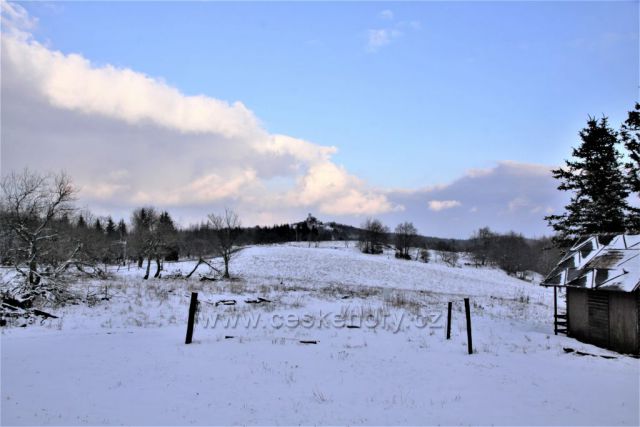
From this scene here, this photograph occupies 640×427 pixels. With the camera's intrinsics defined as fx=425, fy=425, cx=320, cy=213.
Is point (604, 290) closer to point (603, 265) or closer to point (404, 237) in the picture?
point (603, 265)

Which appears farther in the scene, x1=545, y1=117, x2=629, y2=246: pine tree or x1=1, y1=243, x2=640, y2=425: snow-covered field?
x1=545, y1=117, x2=629, y2=246: pine tree

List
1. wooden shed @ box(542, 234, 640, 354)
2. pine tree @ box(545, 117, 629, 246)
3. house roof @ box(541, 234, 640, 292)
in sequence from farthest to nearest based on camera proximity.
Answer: pine tree @ box(545, 117, 629, 246)
house roof @ box(541, 234, 640, 292)
wooden shed @ box(542, 234, 640, 354)

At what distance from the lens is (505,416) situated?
794 cm

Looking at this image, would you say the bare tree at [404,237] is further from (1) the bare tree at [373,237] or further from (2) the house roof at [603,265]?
(2) the house roof at [603,265]

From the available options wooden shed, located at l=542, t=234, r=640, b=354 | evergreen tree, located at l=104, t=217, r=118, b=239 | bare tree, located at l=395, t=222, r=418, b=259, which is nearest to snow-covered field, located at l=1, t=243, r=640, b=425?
wooden shed, located at l=542, t=234, r=640, b=354

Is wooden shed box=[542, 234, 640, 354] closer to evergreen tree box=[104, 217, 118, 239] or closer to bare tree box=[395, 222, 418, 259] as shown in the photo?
bare tree box=[395, 222, 418, 259]

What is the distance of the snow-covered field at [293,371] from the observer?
7.87 meters

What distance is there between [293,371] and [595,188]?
2481 cm

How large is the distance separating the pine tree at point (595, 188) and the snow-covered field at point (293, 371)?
10429mm

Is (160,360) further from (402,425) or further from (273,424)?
(402,425)

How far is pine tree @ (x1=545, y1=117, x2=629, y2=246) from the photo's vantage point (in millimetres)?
25953

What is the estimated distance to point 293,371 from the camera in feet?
34.7

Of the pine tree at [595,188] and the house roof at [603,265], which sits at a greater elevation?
the pine tree at [595,188]

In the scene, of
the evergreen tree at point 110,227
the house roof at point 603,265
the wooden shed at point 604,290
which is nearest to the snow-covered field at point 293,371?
the wooden shed at point 604,290
